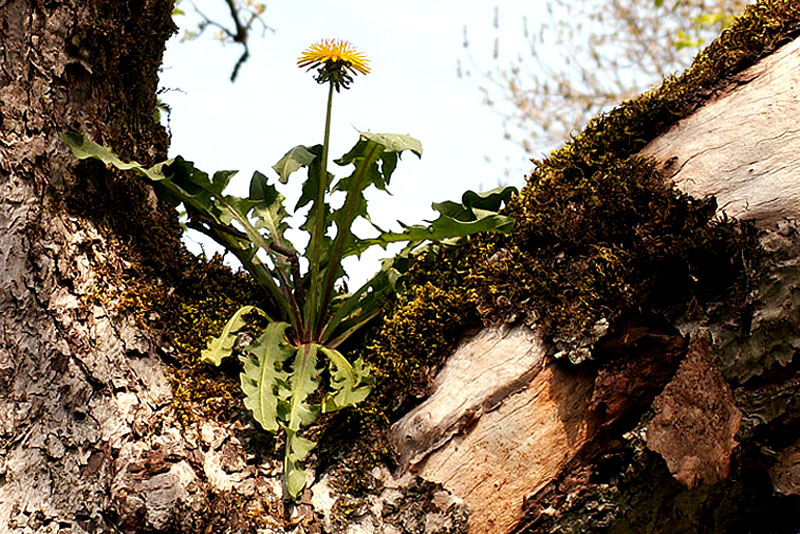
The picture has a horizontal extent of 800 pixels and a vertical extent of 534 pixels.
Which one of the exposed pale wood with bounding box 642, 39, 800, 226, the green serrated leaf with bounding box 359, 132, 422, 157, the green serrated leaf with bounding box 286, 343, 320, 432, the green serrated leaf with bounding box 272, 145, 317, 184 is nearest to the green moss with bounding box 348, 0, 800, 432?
the exposed pale wood with bounding box 642, 39, 800, 226

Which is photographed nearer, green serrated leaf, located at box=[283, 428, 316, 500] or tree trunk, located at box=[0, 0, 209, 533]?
tree trunk, located at box=[0, 0, 209, 533]

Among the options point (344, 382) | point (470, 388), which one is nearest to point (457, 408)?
point (470, 388)

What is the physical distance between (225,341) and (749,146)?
5.20ft

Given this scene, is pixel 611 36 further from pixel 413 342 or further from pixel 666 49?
pixel 413 342

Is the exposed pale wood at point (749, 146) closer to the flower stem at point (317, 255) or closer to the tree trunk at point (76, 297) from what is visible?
the flower stem at point (317, 255)

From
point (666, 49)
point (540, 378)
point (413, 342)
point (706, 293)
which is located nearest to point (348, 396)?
point (413, 342)

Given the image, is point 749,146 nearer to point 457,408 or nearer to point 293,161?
point 457,408

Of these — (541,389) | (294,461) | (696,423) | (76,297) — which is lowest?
(696,423)

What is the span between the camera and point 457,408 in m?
2.02

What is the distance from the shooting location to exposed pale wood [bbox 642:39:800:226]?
1.96 meters

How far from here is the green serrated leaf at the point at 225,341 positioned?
84.2 inches

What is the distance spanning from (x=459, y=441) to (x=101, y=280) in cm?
112

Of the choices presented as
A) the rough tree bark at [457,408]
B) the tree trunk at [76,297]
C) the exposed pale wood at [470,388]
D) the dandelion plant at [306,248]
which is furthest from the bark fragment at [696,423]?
the tree trunk at [76,297]

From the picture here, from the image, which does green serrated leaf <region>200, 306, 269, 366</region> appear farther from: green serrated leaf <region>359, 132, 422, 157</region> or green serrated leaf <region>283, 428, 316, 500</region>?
green serrated leaf <region>359, 132, 422, 157</region>
